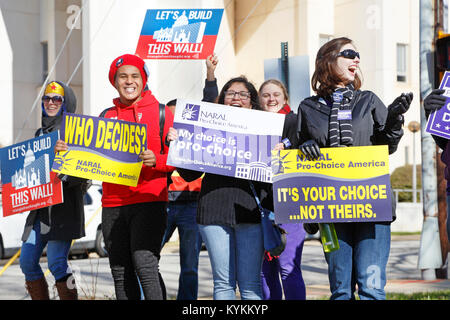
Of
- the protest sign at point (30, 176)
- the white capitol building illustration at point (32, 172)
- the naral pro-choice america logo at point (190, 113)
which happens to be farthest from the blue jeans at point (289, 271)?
the white capitol building illustration at point (32, 172)

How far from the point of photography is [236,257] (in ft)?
16.3

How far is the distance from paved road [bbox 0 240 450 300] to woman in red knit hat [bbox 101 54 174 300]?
218 centimetres

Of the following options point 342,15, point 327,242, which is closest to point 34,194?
point 327,242

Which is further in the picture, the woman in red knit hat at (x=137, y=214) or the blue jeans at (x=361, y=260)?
the woman in red knit hat at (x=137, y=214)

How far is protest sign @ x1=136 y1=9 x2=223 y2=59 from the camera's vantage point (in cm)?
753

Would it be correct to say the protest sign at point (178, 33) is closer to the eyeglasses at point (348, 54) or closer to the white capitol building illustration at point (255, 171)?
the white capitol building illustration at point (255, 171)

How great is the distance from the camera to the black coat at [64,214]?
19.6ft

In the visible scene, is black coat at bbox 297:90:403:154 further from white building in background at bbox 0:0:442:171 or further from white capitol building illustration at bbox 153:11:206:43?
white building in background at bbox 0:0:442:171

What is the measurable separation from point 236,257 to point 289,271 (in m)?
0.83

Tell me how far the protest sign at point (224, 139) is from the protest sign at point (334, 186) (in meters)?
0.33

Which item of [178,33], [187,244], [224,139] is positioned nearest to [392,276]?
[178,33]

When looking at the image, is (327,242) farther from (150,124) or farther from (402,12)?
(402,12)
